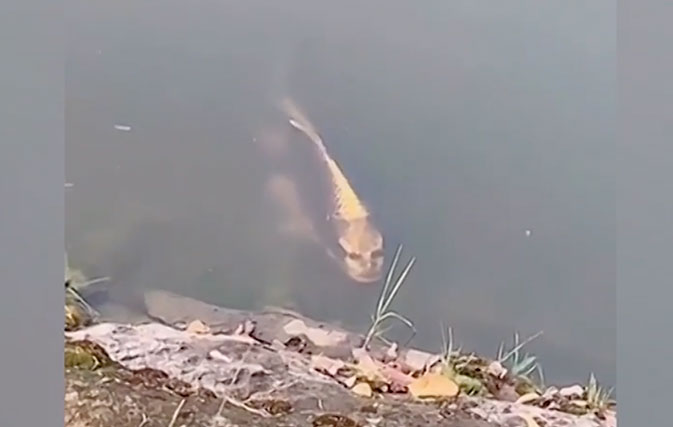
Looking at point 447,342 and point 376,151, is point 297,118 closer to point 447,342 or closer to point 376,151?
point 376,151

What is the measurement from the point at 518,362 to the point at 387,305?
0.26 m

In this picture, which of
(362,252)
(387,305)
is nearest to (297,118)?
(362,252)

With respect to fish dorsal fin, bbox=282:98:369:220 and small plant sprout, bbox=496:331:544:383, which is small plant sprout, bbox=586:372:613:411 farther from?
fish dorsal fin, bbox=282:98:369:220

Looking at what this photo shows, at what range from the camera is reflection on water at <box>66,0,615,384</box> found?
4.92 ft

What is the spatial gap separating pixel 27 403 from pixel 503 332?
32.5 inches

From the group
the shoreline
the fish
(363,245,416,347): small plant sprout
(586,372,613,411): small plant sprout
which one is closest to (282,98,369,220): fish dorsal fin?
the fish

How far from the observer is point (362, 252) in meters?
1.52

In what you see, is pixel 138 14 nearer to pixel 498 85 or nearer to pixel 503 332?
pixel 498 85

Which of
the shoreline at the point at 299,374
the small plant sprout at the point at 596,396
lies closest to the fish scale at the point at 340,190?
the shoreline at the point at 299,374

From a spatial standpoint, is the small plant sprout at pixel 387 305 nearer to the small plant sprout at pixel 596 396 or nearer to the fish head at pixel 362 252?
the fish head at pixel 362 252

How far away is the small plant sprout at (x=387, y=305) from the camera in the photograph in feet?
4.95

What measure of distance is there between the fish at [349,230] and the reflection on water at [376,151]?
21mm

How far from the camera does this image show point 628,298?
1.45 metres

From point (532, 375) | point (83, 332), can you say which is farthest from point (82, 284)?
point (532, 375)
